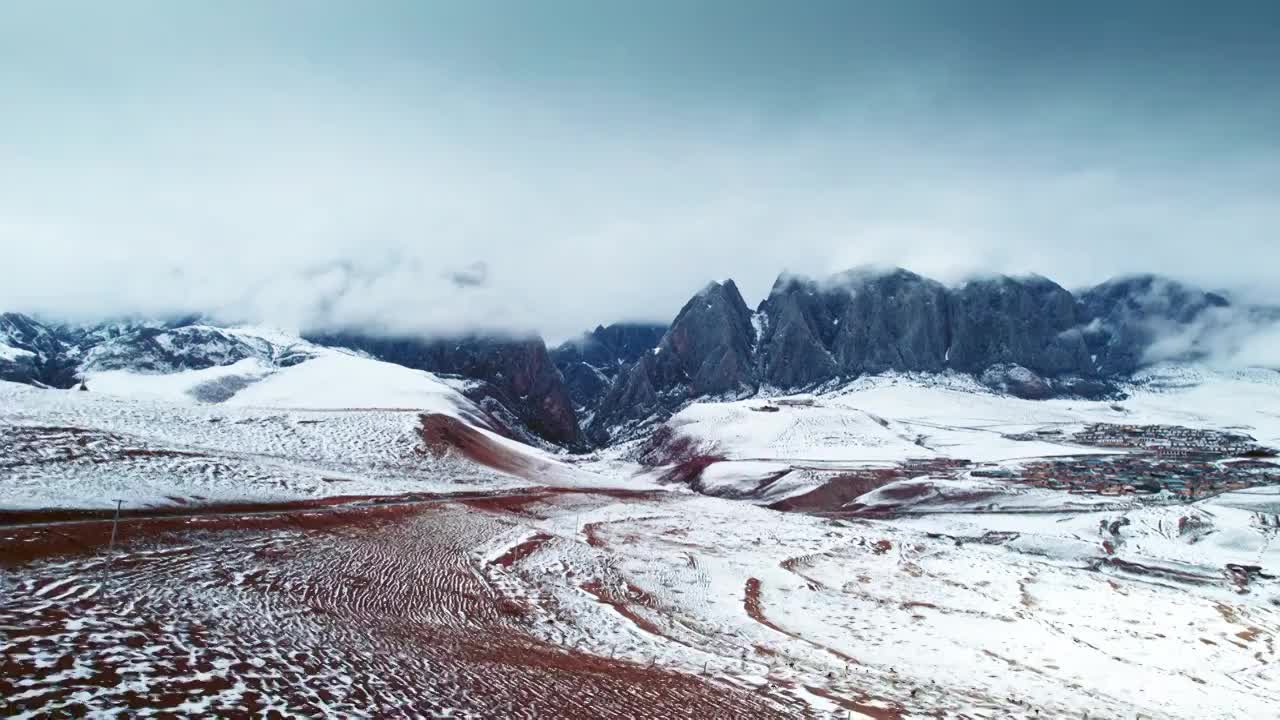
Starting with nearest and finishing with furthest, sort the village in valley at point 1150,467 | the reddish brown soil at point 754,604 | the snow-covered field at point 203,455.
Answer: the reddish brown soil at point 754,604, the snow-covered field at point 203,455, the village in valley at point 1150,467

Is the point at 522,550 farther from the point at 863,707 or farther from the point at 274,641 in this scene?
the point at 863,707

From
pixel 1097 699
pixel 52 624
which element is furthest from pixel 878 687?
pixel 52 624

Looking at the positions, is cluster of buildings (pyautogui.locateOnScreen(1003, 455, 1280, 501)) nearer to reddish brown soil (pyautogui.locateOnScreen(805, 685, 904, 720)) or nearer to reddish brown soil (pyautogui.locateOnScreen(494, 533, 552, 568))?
reddish brown soil (pyautogui.locateOnScreen(494, 533, 552, 568))

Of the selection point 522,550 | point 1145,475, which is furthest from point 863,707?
point 1145,475

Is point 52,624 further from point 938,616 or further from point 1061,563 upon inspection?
point 1061,563

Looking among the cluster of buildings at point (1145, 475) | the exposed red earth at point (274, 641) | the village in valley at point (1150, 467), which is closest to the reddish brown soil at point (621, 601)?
the exposed red earth at point (274, 641)

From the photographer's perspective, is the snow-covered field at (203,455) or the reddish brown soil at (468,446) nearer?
the snow-covered field at (203,455)

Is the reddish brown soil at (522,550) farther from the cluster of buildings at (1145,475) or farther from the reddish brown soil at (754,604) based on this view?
the cluster of buildings at (1145,475)

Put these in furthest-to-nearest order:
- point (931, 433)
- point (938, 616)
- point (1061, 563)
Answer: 1. point (931, 433)
2. point (1061, 563)
3. point (938, 616)
